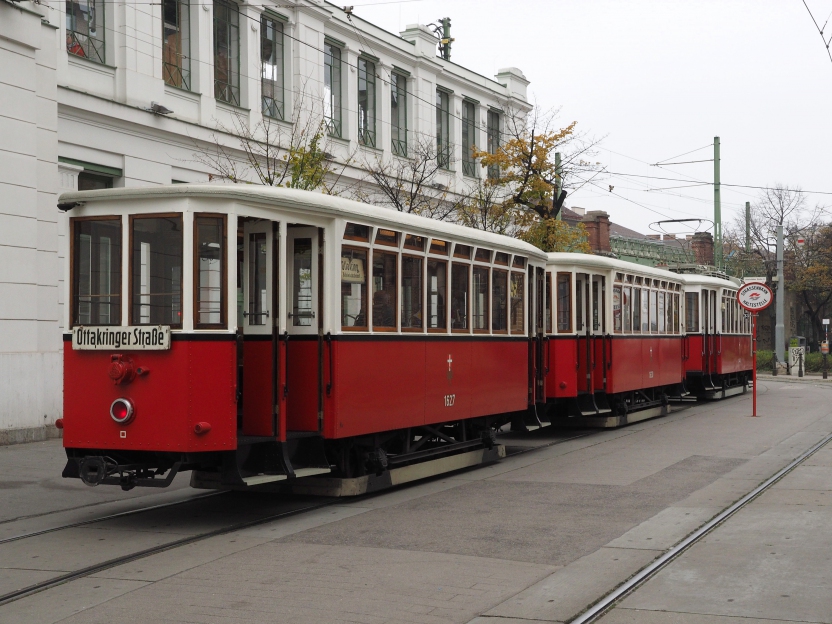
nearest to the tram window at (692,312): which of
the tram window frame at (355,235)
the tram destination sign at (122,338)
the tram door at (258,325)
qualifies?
→ the tram window frame at (355,235)

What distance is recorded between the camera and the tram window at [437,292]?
39.9 ft

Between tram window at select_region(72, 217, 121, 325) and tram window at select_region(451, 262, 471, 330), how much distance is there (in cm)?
427

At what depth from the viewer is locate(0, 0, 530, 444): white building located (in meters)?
17.4

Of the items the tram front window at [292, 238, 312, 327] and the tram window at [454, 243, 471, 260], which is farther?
the tram window at [454, 243, 471, 260]

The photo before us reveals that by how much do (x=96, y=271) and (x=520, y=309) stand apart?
6.73 meters

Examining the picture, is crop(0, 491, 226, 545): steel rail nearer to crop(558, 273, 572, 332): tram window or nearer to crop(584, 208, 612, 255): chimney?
crop(558, 273, 572, 332): tram window

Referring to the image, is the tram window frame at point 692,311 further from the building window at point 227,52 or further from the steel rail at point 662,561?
the steel rail at point 662,561

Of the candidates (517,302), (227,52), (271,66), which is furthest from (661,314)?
(227,52)

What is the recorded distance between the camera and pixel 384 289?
1118 centimetres

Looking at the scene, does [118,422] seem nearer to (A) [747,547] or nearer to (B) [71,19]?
(A) [747,547]

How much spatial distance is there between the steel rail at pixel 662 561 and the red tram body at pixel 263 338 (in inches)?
129

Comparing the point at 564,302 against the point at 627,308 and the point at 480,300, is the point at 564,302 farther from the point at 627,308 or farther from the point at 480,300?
the point at 480,300

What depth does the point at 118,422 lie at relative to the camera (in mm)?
9289

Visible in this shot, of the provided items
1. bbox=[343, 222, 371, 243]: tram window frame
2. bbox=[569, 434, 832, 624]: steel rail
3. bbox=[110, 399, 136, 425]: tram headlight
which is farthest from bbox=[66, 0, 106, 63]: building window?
bbox=[569, 434, 832, 624]: steel rail
